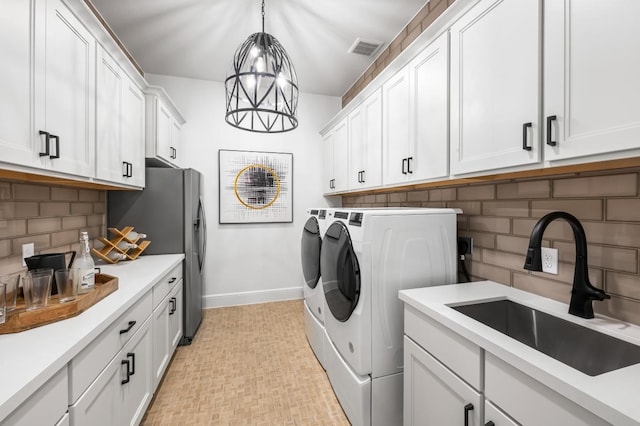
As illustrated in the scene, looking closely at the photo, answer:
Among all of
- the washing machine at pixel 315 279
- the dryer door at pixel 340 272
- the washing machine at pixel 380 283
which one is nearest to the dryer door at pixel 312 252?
the washing machine at pixel 315 279

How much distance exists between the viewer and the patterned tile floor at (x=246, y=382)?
5.77 feet

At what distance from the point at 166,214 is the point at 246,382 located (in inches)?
62.9

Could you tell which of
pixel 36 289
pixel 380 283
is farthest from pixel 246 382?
pixel 36 289

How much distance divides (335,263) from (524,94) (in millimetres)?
1260

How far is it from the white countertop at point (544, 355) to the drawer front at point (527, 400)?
0.11 ft

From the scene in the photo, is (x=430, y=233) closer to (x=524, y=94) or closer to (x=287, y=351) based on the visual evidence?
(x=524, y=94)

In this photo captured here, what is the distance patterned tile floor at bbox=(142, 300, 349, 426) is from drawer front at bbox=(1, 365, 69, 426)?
1.02 meters

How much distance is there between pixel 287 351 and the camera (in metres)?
2.53

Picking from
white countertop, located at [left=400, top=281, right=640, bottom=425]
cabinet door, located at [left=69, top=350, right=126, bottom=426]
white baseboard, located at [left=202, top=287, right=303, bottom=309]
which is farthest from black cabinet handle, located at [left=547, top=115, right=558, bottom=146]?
white baseboard, located at [left=202, top=287, right=303, bottom=309]

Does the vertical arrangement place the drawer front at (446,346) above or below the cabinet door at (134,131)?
below

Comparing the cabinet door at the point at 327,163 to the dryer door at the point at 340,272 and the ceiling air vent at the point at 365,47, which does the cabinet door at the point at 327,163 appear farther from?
the dryer door at the point at 340,272

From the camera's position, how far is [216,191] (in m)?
3.53

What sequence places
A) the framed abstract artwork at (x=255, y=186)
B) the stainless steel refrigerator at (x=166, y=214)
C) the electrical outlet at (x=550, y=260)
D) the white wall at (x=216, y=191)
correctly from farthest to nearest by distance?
the framed abstract artwork at (x=255, y=186)
the white wall at (x=216, y=191)
the stainless steel refrigerator at (x=166, y=214)
the electrical outlet at (x=550, y=260)

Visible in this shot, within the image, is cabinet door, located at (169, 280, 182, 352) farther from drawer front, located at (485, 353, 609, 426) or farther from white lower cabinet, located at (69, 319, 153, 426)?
drawer front, located at (485, 353, 609, 426)
